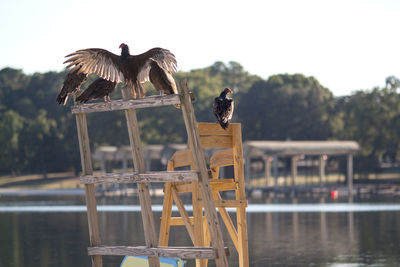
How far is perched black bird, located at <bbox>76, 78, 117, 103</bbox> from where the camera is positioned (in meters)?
11.5

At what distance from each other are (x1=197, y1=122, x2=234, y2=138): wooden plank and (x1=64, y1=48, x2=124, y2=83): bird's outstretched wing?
1.27m

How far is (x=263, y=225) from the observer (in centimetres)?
3547

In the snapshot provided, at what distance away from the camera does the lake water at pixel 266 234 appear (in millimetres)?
23031

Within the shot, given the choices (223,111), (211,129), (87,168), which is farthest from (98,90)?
(223,111)

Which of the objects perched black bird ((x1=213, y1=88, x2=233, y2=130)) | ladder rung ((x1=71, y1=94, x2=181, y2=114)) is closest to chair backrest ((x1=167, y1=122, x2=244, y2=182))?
perched black bird ((x1=213, y1=88, x2=233, y2=130))

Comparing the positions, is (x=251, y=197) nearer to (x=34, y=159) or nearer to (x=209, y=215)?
(x=34, y=159)

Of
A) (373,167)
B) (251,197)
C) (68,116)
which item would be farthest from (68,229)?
(68,116)

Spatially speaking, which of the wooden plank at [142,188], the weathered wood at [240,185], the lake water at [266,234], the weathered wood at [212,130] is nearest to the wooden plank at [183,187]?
the weathered wood at [240,185]

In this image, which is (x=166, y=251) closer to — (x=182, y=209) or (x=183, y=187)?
(x=183, y=187)

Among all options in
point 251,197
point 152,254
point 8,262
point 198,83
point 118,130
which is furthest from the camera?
point 198,83

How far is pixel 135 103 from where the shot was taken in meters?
10.9

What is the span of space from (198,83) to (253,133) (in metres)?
11.0

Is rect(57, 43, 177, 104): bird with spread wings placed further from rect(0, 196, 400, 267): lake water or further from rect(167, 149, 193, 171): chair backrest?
rect(0, 196, 400, 267): lake water

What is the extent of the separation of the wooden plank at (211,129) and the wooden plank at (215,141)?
6cm
